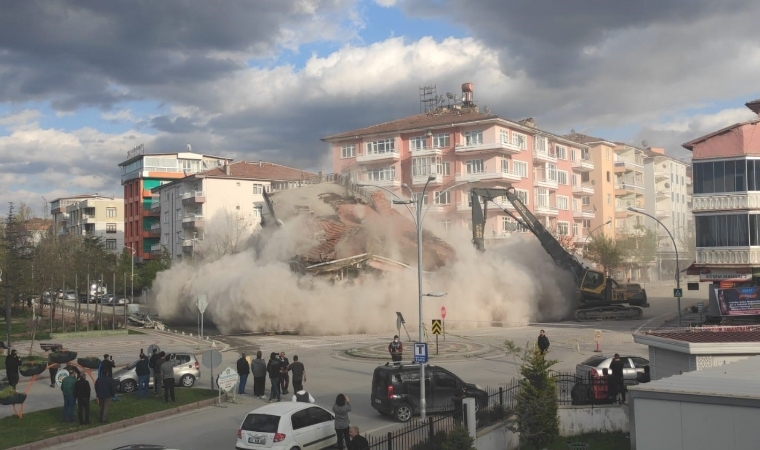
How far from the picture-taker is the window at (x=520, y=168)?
73.9 meters

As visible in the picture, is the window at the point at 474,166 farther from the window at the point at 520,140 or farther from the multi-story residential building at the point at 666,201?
the multi-story residential building at the point at 666,201

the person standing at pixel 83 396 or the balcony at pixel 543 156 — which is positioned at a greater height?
the balcony at pixel 543 156

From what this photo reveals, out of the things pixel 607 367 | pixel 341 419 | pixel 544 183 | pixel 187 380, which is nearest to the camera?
pixel 341 419

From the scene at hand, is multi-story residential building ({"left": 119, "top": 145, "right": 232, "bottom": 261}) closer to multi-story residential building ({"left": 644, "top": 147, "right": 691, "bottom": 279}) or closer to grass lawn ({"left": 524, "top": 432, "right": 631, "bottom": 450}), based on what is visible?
multi-story residential building ({"left": 644, "top": 147, "right": 691, "bottom": 279})

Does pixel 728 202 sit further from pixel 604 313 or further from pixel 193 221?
pixel 193 221

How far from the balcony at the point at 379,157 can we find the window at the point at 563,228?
69.1 feet

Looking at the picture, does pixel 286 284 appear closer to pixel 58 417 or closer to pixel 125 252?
pixel 58 417

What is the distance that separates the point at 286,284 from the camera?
44.7 meters

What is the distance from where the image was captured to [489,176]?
234 feet

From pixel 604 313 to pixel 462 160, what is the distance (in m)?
26.7

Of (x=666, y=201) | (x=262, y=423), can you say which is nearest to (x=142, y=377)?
(x=262, y=423)

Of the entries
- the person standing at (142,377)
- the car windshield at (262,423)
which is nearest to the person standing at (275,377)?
the person standing at (142,377)

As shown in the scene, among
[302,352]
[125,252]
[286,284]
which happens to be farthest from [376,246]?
[125,252]

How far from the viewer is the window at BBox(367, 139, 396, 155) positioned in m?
76.7
